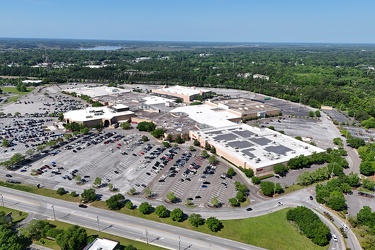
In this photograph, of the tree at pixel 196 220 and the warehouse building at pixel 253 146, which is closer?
the tree at pixel 196 220

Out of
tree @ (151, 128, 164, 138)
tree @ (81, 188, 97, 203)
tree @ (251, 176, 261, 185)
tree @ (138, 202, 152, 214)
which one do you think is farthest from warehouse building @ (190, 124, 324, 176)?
tree @ (81, 188, 97, 203)

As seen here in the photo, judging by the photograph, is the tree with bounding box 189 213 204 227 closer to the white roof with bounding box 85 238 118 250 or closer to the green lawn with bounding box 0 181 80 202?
the white roof with bounding box 85 238 118 250

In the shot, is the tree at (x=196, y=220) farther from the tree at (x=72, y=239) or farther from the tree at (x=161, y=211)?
the tree at (x=72, y=239)

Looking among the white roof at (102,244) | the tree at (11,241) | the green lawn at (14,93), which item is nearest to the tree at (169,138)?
the white roof at (102,244)

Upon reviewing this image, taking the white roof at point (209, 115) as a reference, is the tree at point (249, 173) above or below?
below

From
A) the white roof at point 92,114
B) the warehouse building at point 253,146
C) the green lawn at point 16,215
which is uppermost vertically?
the white roof at point 92,114

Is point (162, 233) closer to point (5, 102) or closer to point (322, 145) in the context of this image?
point (322, 145)
